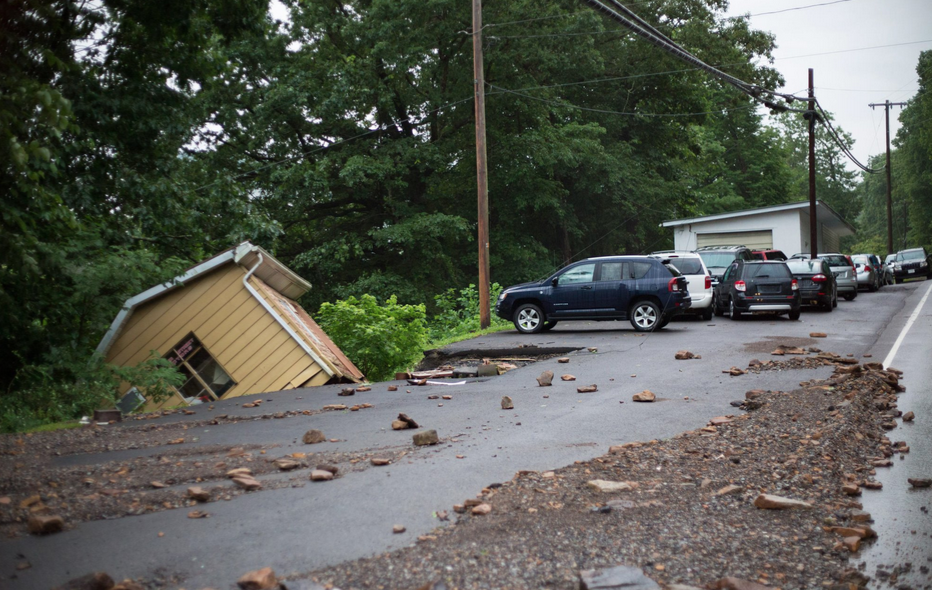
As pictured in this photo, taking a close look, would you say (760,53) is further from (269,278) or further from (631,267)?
(269,278)

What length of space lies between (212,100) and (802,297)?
20829 millimetres

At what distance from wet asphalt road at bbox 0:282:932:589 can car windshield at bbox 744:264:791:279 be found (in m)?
5.33

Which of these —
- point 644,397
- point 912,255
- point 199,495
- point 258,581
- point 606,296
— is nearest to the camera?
point 258,581

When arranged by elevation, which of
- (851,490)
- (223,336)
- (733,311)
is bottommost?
(851,490)

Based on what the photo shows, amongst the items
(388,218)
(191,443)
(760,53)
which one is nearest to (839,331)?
(191,443)

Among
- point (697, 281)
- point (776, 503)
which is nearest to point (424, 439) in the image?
point (776, 503)

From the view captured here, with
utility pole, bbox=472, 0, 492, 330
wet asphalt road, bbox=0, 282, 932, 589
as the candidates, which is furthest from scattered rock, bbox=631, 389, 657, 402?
utility pole, bbox=472, 0, 492, 330

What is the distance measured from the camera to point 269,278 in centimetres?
1655

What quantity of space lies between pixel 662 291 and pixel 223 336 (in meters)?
10.8

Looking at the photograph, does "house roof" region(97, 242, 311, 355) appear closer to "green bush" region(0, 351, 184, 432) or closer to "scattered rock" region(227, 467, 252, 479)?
"green bush" region(0, 351, 184, 432)

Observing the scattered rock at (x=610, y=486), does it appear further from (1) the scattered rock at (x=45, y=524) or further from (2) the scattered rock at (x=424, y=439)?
(1) the scattered rock at (x=45, y=524)

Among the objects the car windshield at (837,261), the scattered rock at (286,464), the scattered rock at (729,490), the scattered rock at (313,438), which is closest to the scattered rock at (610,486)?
the scattered rock at (729,490)

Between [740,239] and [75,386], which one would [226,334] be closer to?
[75,386]

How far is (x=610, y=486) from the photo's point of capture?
19.6 ft
